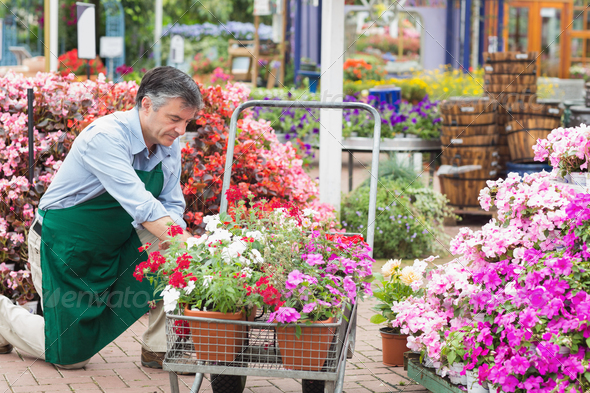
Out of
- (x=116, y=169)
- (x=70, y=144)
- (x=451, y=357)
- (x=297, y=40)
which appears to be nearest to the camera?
(x=451, y=357)

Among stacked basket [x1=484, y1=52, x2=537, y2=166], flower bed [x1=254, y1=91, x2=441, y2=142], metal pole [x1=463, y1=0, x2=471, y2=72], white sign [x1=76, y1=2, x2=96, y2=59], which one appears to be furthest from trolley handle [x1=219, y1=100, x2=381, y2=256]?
metal pole [x1=463, y1=0, x2=471, y2=72]

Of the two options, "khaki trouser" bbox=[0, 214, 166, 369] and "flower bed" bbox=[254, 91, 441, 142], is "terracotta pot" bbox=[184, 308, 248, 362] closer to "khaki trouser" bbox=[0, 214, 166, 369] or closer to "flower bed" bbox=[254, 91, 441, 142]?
"khaki trouser" bbox=[0, 214, 166, 369]

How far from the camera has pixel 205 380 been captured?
3428mm

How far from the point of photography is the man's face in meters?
3.04

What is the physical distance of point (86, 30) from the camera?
5789 millimetres

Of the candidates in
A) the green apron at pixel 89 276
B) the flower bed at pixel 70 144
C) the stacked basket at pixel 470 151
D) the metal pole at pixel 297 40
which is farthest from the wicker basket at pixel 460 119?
the metal pole at pixel 297 40

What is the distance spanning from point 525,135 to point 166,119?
4.94 meters

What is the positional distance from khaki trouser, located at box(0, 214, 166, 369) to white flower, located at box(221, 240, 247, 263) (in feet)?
3.33

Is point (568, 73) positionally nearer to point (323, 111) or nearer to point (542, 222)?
point (323, 111)

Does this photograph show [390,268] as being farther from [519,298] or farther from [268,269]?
[268,269]

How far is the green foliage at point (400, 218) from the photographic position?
587 centimetres

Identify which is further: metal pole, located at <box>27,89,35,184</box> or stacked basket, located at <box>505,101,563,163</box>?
stacked basket, located at <box>505,101,563,163</box>

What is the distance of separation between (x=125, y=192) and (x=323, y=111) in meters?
2.91

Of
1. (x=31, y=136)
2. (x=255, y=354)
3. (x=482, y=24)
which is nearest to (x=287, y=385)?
(x=255, y=354)
